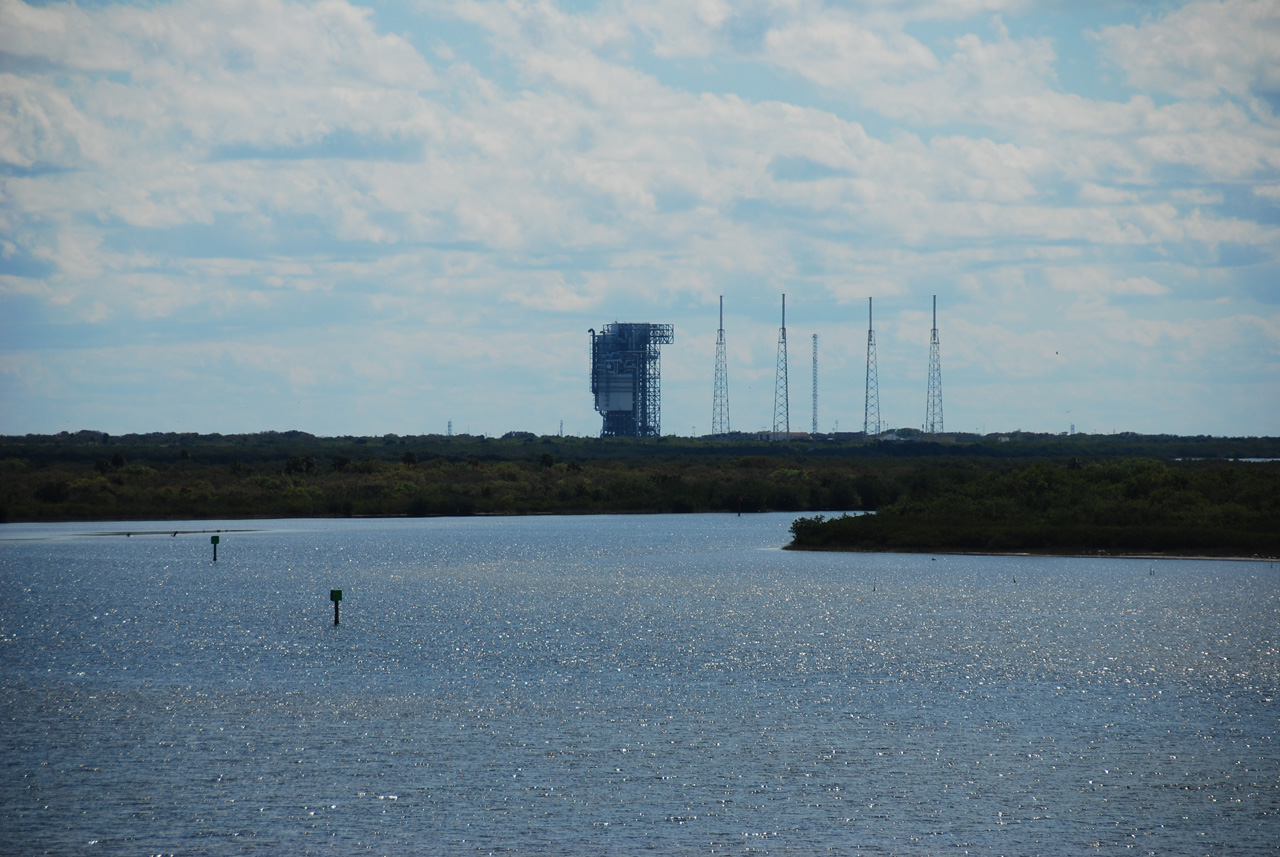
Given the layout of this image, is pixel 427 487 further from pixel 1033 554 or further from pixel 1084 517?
pixel 1084 517

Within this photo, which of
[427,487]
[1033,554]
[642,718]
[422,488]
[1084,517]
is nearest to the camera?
[642,718]

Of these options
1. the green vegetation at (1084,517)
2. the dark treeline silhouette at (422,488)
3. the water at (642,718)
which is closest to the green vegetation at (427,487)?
the dark treeline silhouette at (422,488)

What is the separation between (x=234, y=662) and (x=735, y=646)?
57.5 ft

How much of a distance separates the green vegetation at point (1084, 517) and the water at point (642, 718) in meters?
16.1

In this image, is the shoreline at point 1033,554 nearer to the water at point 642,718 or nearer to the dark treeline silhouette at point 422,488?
the water at point 642,718

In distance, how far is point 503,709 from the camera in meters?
35.5

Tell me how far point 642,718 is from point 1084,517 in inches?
2627

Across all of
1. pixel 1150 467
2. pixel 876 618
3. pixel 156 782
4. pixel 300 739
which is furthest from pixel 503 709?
pixel 1150 467

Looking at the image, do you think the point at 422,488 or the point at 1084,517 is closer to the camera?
the point at 1084,517

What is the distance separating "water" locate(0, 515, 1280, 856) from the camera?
77.8 ft

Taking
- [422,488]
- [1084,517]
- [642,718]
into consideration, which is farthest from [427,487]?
[642,718]

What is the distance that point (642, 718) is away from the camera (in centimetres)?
3403

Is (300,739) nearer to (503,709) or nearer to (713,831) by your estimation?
(503,709)

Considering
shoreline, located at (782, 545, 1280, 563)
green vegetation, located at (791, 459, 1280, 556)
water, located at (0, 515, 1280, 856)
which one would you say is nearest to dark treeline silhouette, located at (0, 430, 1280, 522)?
green vegetation, located at (791, 459, 1280, 556)
